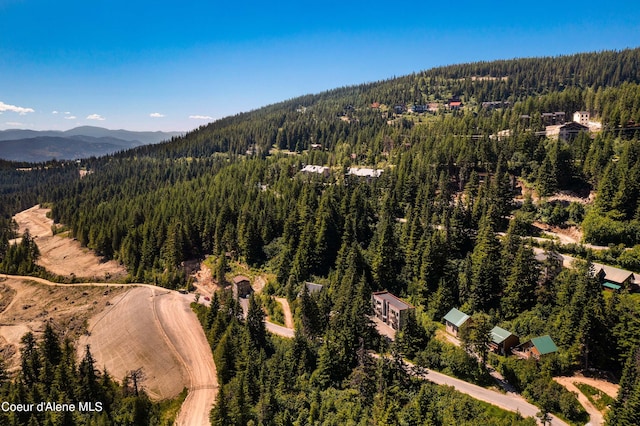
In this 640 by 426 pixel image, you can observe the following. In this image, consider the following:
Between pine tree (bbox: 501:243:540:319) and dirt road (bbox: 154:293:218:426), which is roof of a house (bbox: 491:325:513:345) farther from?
dirt road (bbox: 154:293:218:426)

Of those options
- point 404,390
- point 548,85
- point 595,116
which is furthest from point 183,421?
point 548,85

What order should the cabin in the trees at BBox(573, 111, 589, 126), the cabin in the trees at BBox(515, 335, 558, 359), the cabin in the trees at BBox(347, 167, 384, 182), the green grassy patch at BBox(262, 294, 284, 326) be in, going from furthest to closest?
the cabin in the trees at BBox(573, 111, 589, 126) < the cabin in the trees at BBox(347, 167, 384, 182) < the green grassy patch at BBox(262, 294, 284, 326) < the cabin in the trees at BBox(515, 335, 558, 359)

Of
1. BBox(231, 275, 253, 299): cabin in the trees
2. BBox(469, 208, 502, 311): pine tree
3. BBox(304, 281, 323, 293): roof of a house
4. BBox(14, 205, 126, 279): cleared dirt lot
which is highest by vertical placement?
BBox(469, 208, 502, 311): pine tree

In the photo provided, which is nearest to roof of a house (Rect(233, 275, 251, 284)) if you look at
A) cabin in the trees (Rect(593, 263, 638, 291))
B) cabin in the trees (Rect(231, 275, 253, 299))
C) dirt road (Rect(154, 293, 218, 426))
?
cabin in the trees (Rect(231, 275, 253, 299))

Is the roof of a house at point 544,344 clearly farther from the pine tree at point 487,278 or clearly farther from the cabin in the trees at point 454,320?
the pine tree at point 487,278

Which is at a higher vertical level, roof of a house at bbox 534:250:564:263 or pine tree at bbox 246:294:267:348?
roof of a house at bbox 534:250:564:263

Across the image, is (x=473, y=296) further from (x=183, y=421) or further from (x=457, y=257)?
(x=183, y=421)

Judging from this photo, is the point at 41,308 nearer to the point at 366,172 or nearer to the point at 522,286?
the point at 366,172
